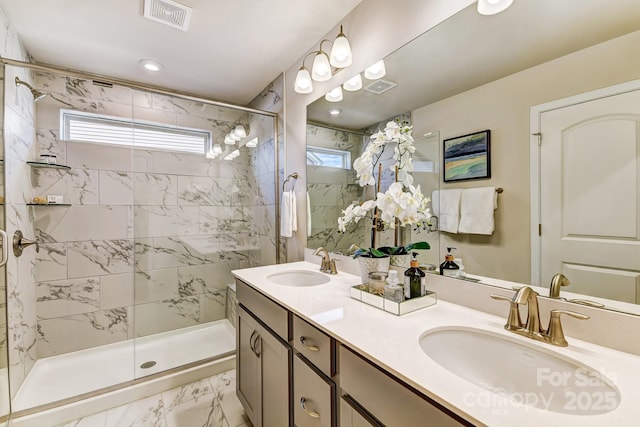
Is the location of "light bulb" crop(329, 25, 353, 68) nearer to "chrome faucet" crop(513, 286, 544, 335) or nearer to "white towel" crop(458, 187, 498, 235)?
"white towel" crop(458, 187, 498, 235)

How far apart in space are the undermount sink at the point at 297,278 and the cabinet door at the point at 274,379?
1.42 feet

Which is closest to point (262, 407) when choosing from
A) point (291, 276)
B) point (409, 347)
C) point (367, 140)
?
point (291, 276)

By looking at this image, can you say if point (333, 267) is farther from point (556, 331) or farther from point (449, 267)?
point (556, 331)

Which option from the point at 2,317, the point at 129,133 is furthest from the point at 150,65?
the point at 2,317

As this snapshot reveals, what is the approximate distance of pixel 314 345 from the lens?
0.97m

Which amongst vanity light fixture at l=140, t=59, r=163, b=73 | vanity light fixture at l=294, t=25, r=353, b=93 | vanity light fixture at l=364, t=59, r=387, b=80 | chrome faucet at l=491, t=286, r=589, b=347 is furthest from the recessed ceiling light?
chrome faucet at l=491, t=286, r=589, b=347

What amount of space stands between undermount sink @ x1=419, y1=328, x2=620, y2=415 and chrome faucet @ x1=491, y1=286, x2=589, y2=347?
0.05 m

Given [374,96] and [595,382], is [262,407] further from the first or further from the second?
[374,96]

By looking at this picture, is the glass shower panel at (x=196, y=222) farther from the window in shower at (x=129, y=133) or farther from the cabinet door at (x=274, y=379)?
the cabinet door at (x=274, y=379)

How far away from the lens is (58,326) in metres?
2.24

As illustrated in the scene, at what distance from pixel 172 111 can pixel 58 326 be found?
2077 mm

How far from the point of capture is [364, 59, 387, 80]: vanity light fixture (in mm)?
1462

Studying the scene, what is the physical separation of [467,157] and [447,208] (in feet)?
0.74

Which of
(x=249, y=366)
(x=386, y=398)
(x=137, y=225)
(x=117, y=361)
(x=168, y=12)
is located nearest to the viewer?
(x=386, y=398)
